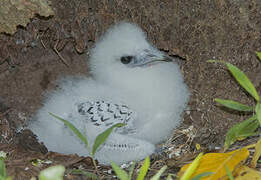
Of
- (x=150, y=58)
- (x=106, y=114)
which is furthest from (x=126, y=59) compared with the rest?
(x=106, y=114)

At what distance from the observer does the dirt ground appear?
364cm

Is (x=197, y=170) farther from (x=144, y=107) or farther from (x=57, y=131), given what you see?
(x=57, y=131)

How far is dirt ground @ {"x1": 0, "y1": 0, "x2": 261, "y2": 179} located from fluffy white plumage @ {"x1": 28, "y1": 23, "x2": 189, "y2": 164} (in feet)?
0.74

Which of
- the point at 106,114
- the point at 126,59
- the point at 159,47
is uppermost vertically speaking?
the point at 159,47

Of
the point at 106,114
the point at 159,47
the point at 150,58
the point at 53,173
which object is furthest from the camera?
A: the point at 159,47

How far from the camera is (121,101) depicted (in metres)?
3.71

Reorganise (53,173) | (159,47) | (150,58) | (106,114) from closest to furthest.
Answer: (53,173), (106,114), (150,58), (159,47)

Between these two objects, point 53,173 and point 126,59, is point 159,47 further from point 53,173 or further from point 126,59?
point 53,173

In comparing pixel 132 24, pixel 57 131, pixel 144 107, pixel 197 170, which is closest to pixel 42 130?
pixel 57 131

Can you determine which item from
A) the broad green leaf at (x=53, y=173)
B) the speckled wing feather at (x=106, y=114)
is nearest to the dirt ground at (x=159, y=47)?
the speckled wing feather at (x=106, y=114)

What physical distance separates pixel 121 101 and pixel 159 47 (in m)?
0.87

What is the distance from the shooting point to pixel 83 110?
3.47 metres

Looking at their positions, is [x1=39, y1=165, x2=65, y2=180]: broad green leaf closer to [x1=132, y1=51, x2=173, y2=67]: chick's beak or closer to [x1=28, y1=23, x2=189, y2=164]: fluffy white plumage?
[x1=28, y1=23, x2=189, y2=164]: fluffy white plumage

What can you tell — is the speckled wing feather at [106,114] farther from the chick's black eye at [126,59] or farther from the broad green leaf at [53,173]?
the broad green leaf at [53,173]
